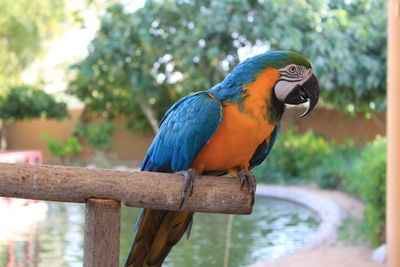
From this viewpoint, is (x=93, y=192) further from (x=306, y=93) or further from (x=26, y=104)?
(x=26, y=104)

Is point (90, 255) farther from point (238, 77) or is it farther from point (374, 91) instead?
point (374, 91)

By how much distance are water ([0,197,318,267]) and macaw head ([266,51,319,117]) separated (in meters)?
2.26

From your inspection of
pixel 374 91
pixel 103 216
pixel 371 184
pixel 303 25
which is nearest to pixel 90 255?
pixel 103 216

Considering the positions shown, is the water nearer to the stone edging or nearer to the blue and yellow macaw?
the stone edging

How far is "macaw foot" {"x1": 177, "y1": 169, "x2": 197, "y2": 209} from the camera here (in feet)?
4.05

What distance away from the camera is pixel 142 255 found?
1394mm

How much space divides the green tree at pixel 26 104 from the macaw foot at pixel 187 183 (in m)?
8.22

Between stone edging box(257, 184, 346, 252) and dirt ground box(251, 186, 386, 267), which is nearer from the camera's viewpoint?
dirt ground box(251, 186, 386, 267)

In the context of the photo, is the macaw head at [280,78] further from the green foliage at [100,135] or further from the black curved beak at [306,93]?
the green foliage at [100,135]


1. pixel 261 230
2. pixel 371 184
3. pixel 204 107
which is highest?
pixel 204 107

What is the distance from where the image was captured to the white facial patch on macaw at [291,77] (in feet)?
4.27

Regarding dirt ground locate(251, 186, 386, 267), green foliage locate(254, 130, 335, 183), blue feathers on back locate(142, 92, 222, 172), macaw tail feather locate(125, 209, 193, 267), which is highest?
blue feathers on back locate(142, 92, 222, 172)

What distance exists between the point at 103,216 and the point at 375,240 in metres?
2.77

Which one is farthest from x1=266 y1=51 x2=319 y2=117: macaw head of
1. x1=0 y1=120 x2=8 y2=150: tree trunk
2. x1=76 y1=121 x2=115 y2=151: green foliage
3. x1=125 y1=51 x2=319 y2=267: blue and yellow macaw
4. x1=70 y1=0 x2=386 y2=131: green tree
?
x1=0 y1=120 x2=8 y2=150: tree trunk
